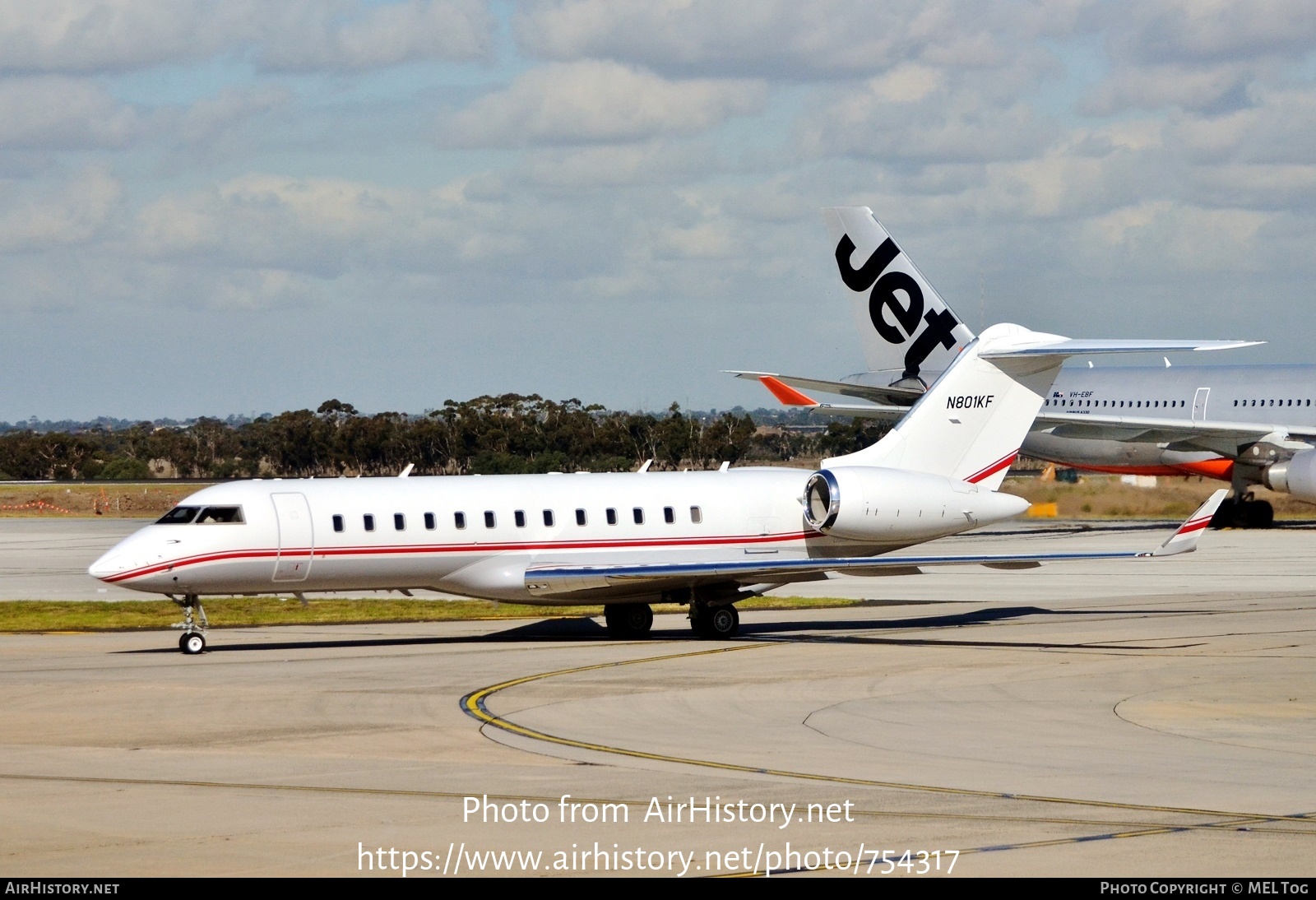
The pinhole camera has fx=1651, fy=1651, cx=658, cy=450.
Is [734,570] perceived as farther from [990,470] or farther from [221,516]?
[221,516]

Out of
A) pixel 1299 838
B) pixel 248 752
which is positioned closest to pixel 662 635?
pixel 248 752

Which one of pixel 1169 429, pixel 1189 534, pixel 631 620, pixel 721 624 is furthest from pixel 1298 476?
pixel 631 620

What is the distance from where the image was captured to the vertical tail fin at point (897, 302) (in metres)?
54.1

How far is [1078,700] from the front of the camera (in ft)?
63.4

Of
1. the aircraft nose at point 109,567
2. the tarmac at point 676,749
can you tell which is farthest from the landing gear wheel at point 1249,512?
the aircraft nose at point 109,567

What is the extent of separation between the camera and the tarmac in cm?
1137

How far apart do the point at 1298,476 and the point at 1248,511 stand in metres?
5.16

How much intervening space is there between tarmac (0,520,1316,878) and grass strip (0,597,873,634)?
1.81 m

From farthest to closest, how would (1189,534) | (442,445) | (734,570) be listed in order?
(442,445) < (734,570) < (1189,534)

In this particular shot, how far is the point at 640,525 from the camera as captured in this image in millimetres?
27781

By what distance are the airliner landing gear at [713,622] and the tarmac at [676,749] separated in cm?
62

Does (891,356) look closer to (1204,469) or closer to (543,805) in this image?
(1204,469)
